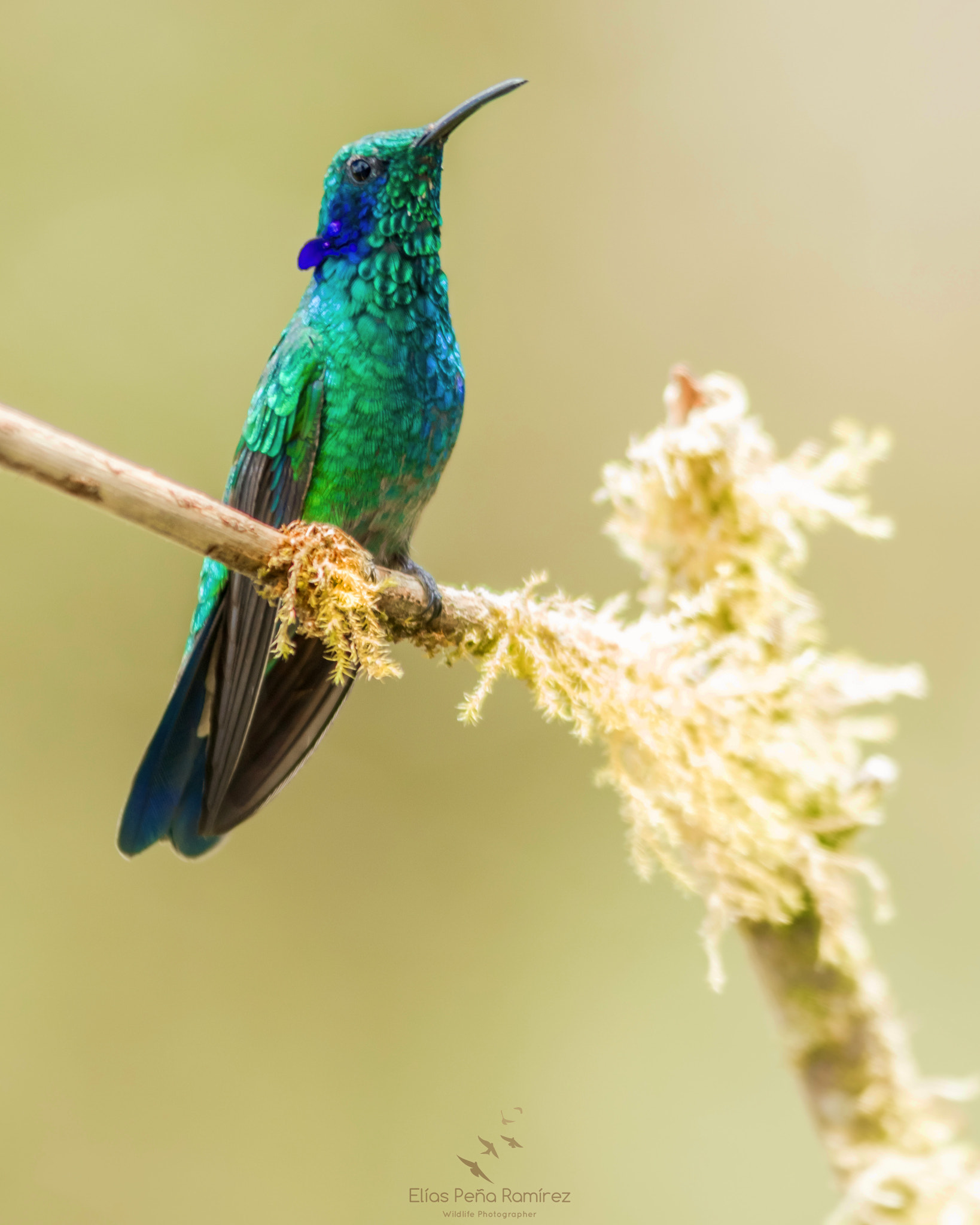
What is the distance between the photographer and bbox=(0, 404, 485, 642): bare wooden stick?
1348 mm

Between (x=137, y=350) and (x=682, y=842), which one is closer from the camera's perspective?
(x=682, y=842)

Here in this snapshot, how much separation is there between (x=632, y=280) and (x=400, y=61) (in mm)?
1587

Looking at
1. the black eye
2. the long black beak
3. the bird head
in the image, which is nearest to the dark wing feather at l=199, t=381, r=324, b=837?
the bird head

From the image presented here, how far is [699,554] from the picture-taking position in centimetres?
224

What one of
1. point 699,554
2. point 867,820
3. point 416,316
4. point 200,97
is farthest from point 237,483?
point 200,97

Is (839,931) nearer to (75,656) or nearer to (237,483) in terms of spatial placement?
(237,483)

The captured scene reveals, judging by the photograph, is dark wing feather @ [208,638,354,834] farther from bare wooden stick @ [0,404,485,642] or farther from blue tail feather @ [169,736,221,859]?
bare wooden stick @ [0,404,485,642]

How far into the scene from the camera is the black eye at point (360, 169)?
2381mm

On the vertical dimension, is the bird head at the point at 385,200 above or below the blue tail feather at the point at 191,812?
above

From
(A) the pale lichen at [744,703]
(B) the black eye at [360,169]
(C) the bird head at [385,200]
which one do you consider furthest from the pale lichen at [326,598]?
(B) the black eye at [360,169]

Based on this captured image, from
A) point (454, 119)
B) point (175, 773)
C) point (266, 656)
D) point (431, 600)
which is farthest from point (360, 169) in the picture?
point (175, 773)

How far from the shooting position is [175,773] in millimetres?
2209

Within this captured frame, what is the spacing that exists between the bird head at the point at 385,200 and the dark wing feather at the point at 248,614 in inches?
16.1

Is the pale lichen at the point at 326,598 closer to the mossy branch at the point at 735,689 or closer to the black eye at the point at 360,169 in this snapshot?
the mossy branch at the point at 735,689
